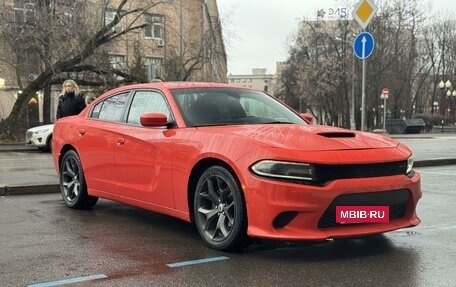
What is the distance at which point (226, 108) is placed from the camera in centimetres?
590

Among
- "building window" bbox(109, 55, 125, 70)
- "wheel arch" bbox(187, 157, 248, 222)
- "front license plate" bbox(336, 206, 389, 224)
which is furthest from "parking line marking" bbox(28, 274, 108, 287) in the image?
"building window" bbox(109, 55, 125, 70)

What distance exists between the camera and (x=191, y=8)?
5497 cm

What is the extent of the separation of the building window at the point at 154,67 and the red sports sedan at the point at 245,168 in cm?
1165

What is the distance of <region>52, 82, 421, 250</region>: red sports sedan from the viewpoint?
455 cm

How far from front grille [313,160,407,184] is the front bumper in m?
0.05

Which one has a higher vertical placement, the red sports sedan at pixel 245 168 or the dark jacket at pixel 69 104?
the dark jacket at pixel 69 104

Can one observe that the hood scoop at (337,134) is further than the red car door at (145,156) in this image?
No

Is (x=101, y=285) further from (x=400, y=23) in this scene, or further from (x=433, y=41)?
(x=433, y=41)

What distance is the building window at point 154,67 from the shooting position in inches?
716

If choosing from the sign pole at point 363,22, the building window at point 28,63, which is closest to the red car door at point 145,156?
the sign pole at point 363,22

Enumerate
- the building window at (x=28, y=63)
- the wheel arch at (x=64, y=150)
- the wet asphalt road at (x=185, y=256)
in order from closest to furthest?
1. the wet asphalt road at (x=185, y=256)
2. the wheel arch at (x=64, y=150)
3. the building window at (x=28, y=63)

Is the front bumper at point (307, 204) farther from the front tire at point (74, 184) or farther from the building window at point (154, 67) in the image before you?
the building window at point (154, 67)

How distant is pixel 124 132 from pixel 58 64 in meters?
19.8

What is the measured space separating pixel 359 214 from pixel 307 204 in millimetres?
482
